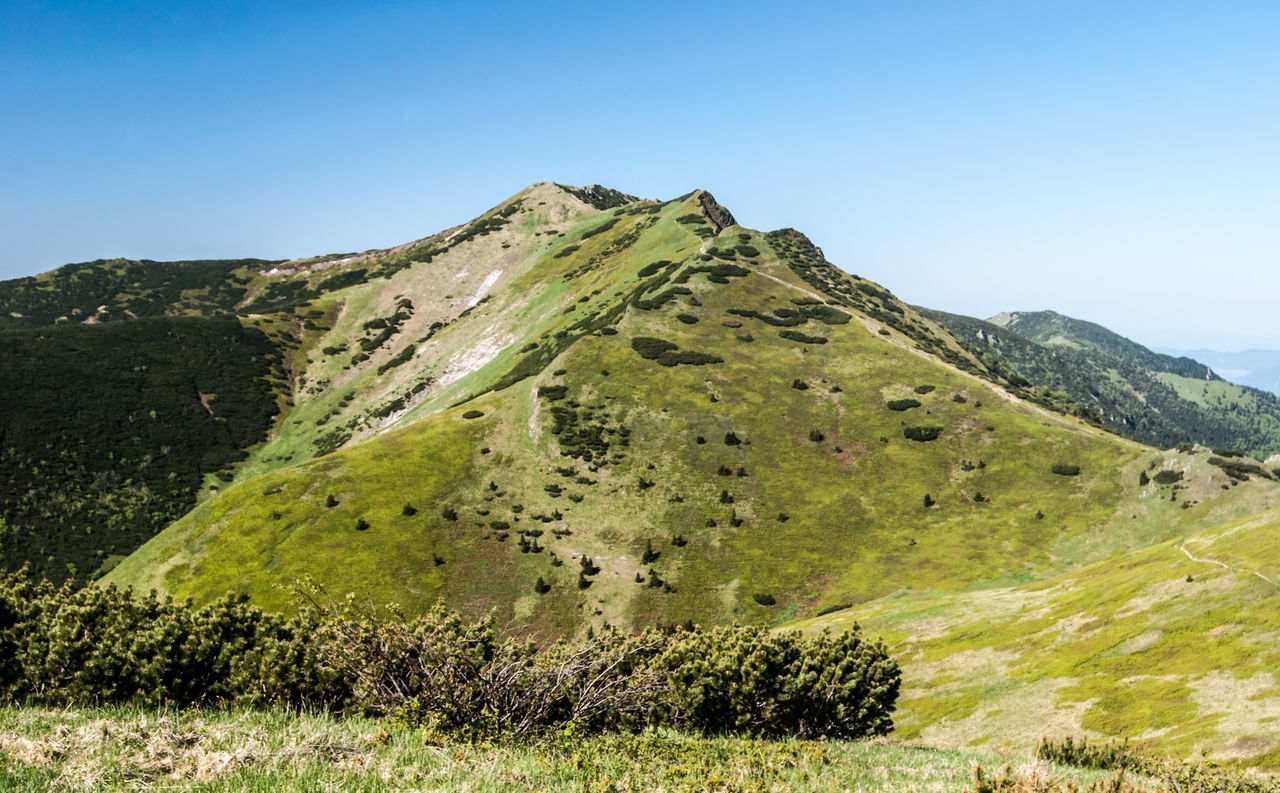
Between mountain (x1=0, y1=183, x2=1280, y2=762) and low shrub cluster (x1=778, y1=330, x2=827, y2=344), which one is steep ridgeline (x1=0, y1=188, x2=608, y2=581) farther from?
low shrub cluster (x1=778, y1=330, x2=827, y2=344)

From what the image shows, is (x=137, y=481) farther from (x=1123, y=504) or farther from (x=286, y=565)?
(x=1123, y=504)

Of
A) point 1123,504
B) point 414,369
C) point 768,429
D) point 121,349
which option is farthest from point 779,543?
point 121,349

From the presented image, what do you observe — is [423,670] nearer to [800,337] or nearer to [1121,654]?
[1121,654]

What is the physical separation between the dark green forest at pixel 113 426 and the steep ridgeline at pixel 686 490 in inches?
741

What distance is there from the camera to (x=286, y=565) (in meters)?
90.4

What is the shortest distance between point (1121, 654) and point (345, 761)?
2231 inches

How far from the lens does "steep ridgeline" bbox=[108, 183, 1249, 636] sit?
91.6 m

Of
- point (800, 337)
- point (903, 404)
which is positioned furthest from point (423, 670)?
point (800, 337)

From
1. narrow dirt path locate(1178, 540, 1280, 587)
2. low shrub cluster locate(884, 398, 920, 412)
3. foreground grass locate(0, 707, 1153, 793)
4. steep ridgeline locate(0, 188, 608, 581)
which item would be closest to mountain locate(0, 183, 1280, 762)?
low shrub cluster locate(884, 398, 920, 412)

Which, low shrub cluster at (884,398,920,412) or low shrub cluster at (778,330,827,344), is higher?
low shrub cluster at (778,330,827,344)

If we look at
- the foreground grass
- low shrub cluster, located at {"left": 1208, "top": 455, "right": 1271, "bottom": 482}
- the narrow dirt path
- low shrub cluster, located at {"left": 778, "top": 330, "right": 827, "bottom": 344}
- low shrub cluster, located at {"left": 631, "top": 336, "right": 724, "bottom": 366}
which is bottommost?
the narrow dirt path

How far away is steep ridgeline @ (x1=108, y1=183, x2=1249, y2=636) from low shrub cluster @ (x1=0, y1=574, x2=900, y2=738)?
38513 millimetres

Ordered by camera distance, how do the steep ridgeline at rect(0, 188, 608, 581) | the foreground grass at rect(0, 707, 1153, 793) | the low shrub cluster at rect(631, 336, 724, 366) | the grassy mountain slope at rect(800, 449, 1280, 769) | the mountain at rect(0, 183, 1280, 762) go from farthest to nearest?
the low shrub cluster at rect(631, 336, 724, 366)
the steep ridgeline at rect(0, 188, 608, 581)
the mountain at rect(0, 183, 1280, 762)
the grassy mountain slope at rect(800, 449, 1280, 769)
the foreground grass at rect(0, 707, 1153, 793)

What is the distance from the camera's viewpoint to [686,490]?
109500 mm
